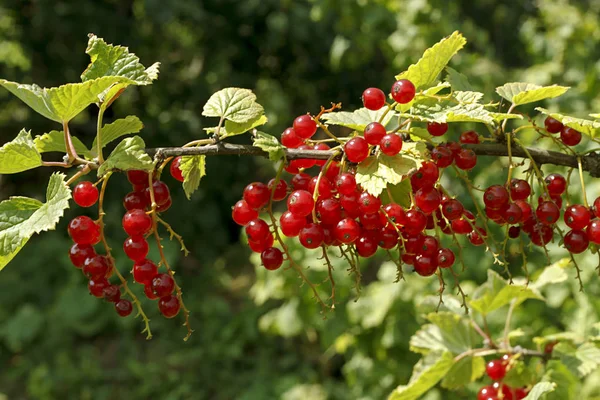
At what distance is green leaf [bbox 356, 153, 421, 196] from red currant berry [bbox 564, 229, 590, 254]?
250 millimetres

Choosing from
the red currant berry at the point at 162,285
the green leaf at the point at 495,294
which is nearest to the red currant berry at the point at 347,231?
the red currant berry at the point at 162,285

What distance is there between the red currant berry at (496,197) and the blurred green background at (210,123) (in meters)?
1.50

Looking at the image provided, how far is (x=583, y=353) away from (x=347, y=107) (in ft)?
8.05

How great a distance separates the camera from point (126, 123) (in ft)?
2.75

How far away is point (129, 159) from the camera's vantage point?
28.5 inches

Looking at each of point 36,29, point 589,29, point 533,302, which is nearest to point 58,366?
point 36,29

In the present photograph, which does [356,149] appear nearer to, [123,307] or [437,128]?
[437,128]

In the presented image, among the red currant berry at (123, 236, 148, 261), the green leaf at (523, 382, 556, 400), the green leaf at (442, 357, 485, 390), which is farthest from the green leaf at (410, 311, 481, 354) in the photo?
the red currant berry at (123, 236, 148, 261)

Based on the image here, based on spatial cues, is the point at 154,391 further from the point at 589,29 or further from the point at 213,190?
the point at 589,29

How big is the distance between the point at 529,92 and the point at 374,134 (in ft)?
0.74

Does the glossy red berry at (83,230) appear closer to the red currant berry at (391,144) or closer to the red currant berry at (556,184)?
the red currant berry at (391,144)

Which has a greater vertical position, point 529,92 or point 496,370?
point 529,92

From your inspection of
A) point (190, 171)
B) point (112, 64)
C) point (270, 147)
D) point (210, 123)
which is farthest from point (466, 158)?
point (210, 123)

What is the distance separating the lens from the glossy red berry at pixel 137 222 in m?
0.76
